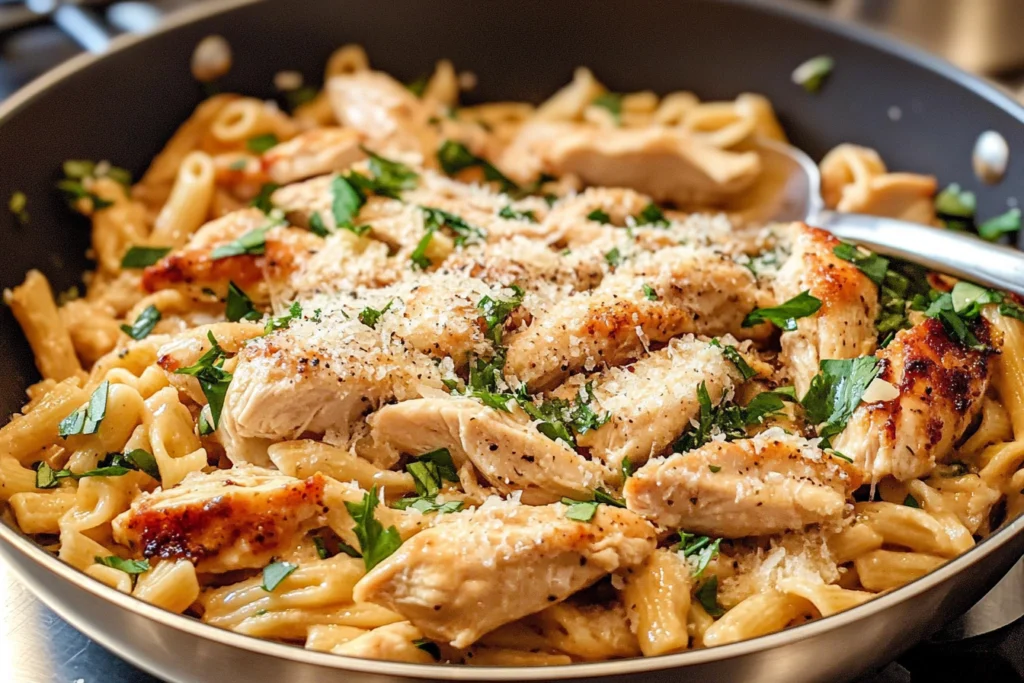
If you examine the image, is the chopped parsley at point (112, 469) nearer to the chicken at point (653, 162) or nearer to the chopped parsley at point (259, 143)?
the chopped parsley at point (259, 143)

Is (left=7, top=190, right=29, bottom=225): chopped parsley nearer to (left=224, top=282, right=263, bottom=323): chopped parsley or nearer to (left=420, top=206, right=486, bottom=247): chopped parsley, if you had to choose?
(left=224, top=282, right=263, bottom=323): chopped parsley

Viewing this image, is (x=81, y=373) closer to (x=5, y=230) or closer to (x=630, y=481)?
(x=5, y=230)

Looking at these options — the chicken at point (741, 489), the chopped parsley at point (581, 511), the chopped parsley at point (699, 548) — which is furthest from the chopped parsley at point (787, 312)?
the chopped parsley at point (581, 511)

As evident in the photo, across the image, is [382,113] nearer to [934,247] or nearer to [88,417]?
[88,417]

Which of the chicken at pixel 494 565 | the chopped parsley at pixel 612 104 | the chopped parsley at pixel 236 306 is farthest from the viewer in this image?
the chopped parsley at pixel 612 104

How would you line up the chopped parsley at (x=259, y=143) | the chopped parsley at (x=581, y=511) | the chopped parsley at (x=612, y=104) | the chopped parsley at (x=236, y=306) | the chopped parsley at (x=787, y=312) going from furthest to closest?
the chopped parsley at (x=612, y=104) < the chopped parsley at (x=259, y=143) < the chopped parsley at (x=236, y=306) < the chopped parsley at (x=787, y=312) < the chopped parsley at (x=581, y=511)

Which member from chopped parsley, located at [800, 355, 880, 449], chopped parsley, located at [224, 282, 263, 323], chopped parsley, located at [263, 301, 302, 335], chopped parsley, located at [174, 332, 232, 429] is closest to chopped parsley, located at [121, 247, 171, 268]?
chopped parsley, located at [224, 282, 263, 323]
